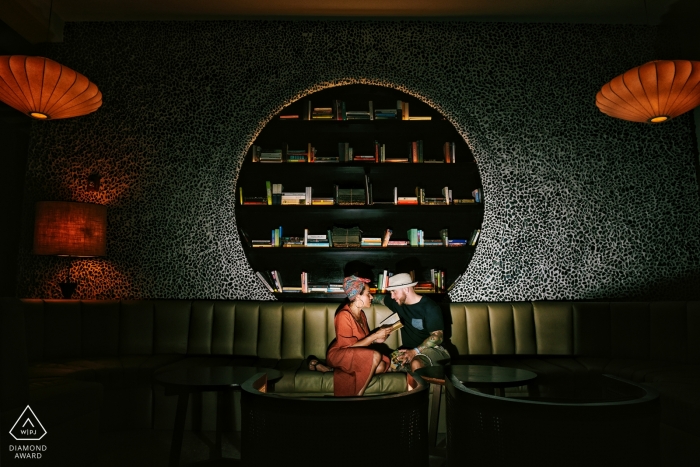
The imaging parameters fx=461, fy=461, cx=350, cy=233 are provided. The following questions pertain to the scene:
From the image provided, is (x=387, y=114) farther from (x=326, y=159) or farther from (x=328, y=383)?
(x=328, y=383)

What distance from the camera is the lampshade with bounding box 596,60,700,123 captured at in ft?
9.53

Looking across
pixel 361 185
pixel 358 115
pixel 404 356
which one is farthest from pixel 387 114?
pixel 404 356

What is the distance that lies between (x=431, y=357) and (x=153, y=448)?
1868 mm

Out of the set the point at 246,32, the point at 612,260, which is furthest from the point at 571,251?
the point at 246,32

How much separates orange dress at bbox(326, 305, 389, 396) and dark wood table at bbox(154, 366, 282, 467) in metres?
0.56

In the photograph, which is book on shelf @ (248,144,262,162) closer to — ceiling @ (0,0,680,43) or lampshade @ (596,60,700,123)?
ceiling @ (0,0,680,43)

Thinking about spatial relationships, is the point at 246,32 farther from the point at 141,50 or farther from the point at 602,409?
the point at 602,409

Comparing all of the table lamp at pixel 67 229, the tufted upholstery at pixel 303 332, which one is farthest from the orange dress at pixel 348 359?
the table lamp at pixel 67 229

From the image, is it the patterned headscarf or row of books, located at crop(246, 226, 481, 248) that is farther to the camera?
row of books, located at crop(246, 226, 481, 248)

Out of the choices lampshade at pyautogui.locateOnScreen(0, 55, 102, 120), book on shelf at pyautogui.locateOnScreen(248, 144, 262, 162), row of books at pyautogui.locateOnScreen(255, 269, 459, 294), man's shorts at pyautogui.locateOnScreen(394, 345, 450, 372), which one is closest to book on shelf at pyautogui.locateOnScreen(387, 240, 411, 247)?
row of books at pyautogui.locateOnScreen(255, 269, 459, 294)

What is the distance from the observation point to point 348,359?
301cm

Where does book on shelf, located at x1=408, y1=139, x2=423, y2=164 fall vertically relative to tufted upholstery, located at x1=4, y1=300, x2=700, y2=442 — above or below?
above

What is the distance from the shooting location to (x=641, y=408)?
110cm

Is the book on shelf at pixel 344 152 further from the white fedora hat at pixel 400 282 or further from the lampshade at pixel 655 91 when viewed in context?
the lampshade at pixel 655 91
